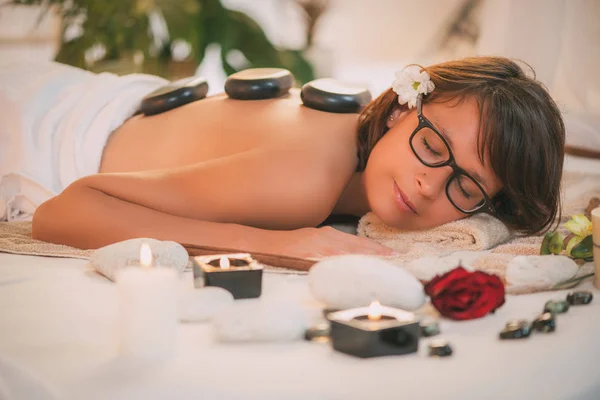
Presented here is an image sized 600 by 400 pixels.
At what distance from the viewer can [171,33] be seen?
324 centimetres

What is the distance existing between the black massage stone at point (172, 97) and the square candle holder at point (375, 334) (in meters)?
1.17

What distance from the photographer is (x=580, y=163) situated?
2414 mm

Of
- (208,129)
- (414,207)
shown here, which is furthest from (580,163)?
(208,129)

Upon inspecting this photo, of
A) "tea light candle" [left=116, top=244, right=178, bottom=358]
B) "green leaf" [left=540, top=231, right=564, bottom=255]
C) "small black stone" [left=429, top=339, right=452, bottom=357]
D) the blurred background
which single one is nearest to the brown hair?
"green leaf" [left=540, top=231, right=564, bottom=255]

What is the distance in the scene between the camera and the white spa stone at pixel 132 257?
3.93ft

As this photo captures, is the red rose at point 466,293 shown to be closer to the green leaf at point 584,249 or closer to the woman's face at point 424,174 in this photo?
the green leaf at point 584,249

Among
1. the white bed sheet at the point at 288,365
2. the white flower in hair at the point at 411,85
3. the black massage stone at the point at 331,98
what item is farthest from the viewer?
the black massage stone at the point at 331,98

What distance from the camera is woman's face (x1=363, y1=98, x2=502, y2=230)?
1.52m

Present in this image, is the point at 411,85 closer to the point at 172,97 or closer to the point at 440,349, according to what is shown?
the point at 172,97

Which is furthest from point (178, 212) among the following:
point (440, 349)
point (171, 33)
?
Answer: point (171, 33)

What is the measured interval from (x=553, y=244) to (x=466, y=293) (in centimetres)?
42

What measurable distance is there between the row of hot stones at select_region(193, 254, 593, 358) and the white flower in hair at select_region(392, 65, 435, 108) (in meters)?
0.69

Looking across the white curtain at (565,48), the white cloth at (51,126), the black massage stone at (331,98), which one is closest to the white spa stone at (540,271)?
the black massage stone at (331,98)

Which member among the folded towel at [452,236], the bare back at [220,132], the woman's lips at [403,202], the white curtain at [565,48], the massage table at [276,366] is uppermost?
the white curtain at [565,48]
